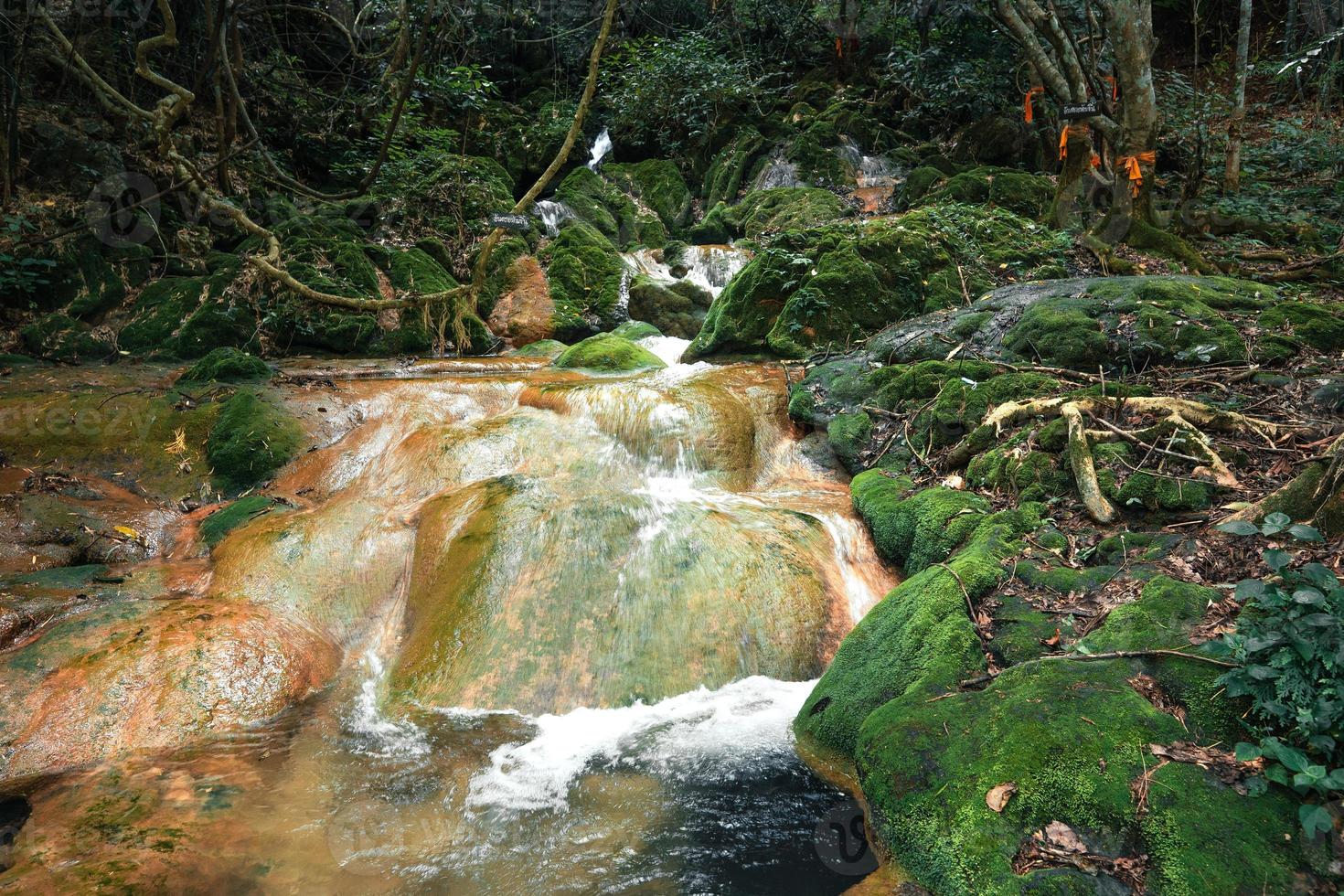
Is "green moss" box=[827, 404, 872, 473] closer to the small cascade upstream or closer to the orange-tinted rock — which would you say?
the small cascade upstream

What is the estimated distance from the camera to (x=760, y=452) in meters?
6.99

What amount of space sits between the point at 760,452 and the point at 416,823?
463cm

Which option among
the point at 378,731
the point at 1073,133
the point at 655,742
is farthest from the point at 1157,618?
the point at 1073,133

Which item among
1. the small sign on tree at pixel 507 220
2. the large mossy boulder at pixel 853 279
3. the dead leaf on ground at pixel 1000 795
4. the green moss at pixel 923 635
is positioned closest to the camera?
the dead leaf on ground at pixel 1000 795

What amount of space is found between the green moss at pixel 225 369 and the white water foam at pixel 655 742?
19.2 ft

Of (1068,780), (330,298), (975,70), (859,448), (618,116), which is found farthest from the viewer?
(618,116)

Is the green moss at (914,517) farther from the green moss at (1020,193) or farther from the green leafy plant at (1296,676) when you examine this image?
the green moss at (1020,193)

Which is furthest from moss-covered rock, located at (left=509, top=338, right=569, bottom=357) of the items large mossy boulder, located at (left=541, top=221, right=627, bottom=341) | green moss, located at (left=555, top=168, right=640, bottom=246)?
green moss, located at (left=555, top=168, right=640, bottom=246)

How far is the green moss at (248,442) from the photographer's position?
248 inches

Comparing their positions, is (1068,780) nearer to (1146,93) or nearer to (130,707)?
(130,707)

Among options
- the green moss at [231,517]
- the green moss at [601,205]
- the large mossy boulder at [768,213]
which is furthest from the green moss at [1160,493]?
the green moss at [601,205]

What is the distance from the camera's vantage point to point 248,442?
6410mm

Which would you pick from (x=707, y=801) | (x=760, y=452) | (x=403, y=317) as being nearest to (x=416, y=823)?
(x=707, y=801)

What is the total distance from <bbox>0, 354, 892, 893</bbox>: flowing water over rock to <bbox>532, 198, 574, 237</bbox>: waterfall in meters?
8.92
